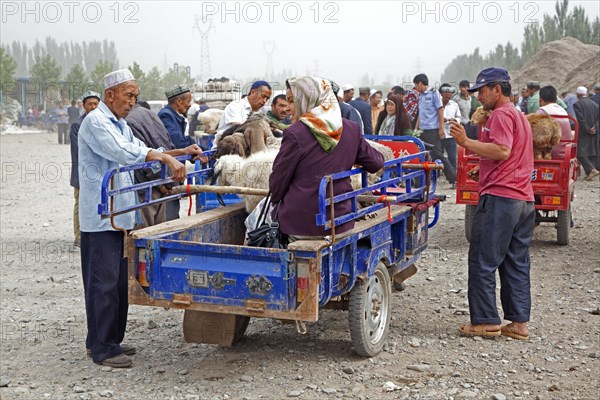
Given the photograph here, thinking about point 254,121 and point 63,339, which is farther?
point 254,121

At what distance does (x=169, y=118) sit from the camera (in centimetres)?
859

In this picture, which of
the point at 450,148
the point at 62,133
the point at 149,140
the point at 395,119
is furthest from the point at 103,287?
the point at 62,133

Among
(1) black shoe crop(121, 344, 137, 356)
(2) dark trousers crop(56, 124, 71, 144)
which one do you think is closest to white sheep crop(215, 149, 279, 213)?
(1) black shoe crop(121, 344, 137, 356)

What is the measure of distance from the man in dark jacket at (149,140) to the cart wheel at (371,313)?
182cm

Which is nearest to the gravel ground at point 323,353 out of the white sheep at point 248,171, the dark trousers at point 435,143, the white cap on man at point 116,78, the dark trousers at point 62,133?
the white sheep at point 248,171

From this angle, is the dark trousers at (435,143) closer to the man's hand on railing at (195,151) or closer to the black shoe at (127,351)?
the man's hand on railing at (195,151)

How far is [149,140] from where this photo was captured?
7293 millimetres

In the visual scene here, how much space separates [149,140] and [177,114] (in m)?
1.34

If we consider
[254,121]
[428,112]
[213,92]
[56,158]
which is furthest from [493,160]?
[56,158]

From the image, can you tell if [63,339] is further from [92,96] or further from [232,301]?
[92,96]

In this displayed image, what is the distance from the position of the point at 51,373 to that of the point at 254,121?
2.67m

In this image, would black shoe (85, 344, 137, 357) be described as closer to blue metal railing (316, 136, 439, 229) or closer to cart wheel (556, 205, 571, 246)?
blue metal railing (316, 136, 439, 229)

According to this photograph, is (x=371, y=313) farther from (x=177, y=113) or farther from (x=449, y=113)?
(x=449, y=113)

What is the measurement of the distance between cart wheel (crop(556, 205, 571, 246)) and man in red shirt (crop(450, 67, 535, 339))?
363 centimetres
